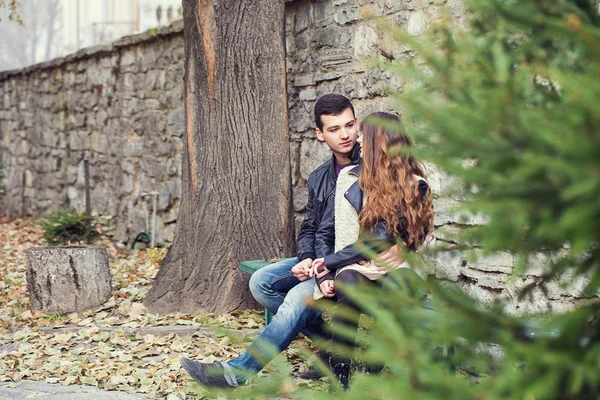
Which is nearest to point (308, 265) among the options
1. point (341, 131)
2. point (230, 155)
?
point (341, 131)

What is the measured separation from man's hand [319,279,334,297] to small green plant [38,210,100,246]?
5.17 meters

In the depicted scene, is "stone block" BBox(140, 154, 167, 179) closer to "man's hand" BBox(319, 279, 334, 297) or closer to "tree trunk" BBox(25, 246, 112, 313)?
"tree trunk" BBox(25, 246, 112, 313)

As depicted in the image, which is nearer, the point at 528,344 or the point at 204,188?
the point at 528,344

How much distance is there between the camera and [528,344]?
1.39 meters

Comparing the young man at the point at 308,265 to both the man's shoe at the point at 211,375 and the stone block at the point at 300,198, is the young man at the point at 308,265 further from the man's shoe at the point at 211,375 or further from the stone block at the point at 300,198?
the stone block at the point at 300,198

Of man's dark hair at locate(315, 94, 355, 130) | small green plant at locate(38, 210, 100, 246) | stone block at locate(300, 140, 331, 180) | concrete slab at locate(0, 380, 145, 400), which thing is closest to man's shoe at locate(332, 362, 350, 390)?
concrete slab at locate(0, 380, 145, 400)

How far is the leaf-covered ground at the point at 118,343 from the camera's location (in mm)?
4410

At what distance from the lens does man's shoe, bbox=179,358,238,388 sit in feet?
12.3

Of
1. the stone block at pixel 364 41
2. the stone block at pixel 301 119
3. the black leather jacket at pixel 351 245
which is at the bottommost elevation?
the black leather jacket at pixel 351 245

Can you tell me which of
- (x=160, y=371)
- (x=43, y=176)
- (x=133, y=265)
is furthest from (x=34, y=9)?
(x=160, y=371)

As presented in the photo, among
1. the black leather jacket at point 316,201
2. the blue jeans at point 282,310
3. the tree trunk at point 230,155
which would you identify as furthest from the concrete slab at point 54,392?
the tree trunk at point 230,155

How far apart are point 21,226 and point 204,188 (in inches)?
270

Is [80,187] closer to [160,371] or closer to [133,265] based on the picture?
[133,265]

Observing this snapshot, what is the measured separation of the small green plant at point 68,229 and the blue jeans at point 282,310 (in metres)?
4.62
